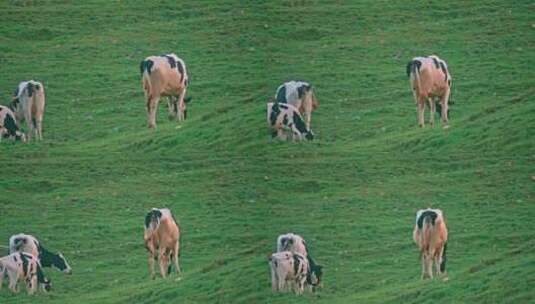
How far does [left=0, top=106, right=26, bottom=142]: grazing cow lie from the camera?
6.64 m

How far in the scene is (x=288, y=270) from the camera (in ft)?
21.9

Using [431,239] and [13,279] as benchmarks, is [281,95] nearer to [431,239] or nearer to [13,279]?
[431,239]

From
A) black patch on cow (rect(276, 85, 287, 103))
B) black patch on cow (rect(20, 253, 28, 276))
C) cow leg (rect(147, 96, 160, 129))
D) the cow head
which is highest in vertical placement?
black patch on cow (rect(276, 85, 287, 103))

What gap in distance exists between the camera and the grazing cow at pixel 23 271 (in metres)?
6.55

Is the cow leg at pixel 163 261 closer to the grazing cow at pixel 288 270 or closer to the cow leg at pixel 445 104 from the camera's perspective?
the grazing cow at pixel 288 270

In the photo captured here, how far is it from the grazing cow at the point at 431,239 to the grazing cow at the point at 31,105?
5.32 ft

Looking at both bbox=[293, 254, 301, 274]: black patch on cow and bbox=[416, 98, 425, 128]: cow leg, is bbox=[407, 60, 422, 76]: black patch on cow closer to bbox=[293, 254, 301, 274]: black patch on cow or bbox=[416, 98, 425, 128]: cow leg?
bbox=[416, 98, 425, 128]: cow leg

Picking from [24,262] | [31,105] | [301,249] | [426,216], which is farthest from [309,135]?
[24,262]

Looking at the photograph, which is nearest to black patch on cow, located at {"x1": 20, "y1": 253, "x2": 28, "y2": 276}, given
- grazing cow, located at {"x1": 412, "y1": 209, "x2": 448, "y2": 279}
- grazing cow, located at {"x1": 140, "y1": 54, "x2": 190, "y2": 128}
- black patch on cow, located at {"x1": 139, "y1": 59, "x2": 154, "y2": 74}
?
grazing cow, located at {"x1": 140, "y1": 54, "x2": 190, "y2": 128}

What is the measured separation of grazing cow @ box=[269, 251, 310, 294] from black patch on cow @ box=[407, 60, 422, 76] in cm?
91

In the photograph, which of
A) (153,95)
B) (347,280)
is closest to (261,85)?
(153,95)

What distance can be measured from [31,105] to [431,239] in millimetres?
1740

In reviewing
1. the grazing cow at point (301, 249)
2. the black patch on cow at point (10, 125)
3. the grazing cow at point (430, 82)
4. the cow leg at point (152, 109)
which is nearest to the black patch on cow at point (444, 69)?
the grazing cow at point (430, 82)

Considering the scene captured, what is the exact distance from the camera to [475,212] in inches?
266
